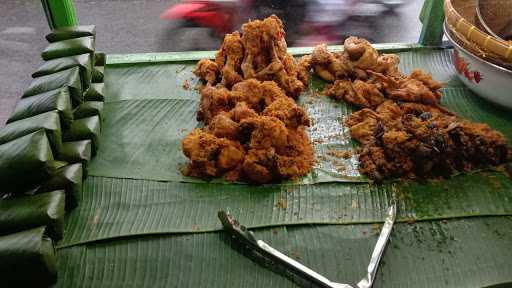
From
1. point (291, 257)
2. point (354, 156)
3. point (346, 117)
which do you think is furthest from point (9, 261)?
point (346, 117)

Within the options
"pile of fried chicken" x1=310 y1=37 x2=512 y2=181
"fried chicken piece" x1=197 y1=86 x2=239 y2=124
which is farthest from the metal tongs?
"fried chicken piece" x1=197 y1=86 x2=239 y2=124

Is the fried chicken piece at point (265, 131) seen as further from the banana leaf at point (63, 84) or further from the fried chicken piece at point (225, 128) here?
the banana leaf at point (63, 84)

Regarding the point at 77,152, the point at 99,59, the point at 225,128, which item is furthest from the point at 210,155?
the point at 99,59

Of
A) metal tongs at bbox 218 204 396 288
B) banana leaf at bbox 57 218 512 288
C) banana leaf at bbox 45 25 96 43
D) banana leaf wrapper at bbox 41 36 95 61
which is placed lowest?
banana leaf at bbox 57 218 512 288

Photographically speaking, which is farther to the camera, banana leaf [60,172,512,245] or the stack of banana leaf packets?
banana leaf [60,172,512,245]

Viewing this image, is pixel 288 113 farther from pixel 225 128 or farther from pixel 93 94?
pixel 93 94

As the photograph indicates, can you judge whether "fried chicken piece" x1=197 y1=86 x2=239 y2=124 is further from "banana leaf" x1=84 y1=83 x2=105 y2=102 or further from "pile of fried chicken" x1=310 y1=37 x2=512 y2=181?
"pile of fried chicken" x1=310 y1=37 x2=512 y2=181
